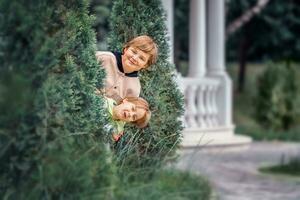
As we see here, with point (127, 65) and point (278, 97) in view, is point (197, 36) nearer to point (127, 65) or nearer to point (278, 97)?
point (278, 97)

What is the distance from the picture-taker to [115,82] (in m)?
6.98

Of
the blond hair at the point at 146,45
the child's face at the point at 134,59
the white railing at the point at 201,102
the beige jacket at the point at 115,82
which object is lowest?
the white railing at the point at 201,102

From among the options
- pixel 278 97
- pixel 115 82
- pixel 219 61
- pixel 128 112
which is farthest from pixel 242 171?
pixel 278 97

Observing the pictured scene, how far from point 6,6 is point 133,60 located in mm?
1894

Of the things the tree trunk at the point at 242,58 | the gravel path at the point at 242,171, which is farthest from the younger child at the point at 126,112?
the tree trunk at the point at 242,58

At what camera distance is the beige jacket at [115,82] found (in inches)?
272

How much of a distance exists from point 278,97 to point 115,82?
1374cm

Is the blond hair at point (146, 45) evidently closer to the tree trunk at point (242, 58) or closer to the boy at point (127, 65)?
the boy at point (127, 65)

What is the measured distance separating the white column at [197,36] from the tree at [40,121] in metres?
9.31

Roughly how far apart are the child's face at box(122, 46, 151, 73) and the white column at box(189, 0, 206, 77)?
7919mm

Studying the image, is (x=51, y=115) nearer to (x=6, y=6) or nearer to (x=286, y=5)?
(x=6, y=6)

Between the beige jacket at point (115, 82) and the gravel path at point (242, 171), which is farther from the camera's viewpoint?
the gravel path at point (242, 171)

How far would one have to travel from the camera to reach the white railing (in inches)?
577

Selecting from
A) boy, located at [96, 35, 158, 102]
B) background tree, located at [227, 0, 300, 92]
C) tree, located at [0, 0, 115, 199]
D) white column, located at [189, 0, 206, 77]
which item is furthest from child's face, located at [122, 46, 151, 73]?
background tree, located at [227, 0, 300, 92]
